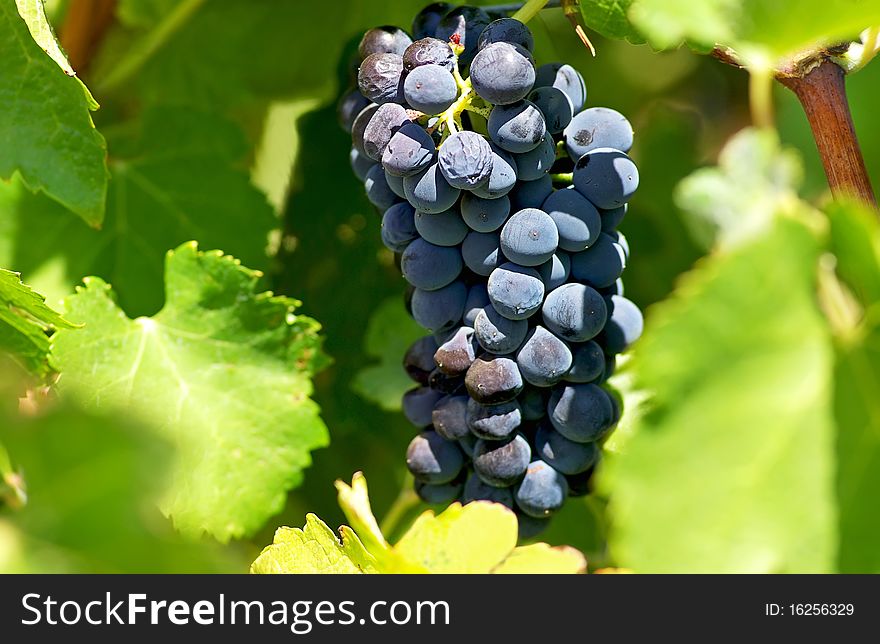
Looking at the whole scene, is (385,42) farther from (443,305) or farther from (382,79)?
(443,305)

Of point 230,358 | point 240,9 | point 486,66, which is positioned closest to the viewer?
point 486,66

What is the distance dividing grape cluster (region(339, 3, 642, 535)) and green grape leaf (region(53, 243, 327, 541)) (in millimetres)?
158

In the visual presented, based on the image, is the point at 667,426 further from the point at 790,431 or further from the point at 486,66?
the point at 486,66

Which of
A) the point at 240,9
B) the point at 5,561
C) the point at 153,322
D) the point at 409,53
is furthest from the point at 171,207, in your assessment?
the point at 5,561

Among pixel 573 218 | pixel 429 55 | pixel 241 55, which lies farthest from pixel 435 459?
pixel 241 55

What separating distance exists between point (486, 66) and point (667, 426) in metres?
0.33

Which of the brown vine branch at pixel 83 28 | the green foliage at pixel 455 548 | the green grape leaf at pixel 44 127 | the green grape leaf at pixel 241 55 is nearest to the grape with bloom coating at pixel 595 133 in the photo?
the green foliage at pixel 455 548

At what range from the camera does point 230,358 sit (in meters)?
0.96

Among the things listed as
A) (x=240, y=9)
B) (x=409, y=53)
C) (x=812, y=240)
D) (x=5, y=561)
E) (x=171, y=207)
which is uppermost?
(x=240, y=9)

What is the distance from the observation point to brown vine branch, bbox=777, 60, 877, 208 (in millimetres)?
790

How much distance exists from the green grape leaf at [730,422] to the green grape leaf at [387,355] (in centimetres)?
55

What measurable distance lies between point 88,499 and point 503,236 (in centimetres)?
39

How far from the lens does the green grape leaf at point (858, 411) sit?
22.6 inches

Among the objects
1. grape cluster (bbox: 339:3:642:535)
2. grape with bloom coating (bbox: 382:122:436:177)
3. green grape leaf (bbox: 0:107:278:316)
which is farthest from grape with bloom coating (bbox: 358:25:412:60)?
green grape leaf (bbox: 0:107:278:316)
